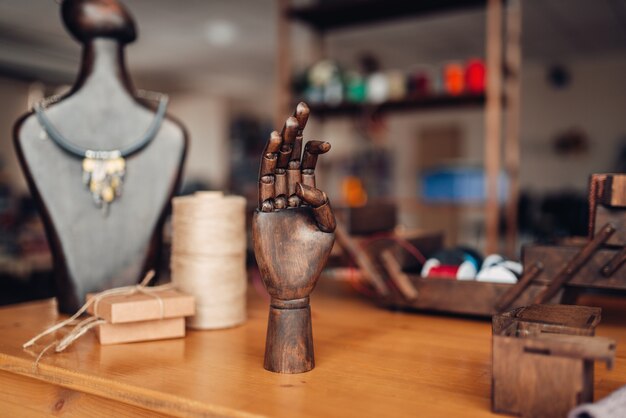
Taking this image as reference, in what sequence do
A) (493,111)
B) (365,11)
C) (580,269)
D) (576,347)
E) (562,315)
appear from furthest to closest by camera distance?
(365,11), (493,111), (580,269), (562,315), (576,347)

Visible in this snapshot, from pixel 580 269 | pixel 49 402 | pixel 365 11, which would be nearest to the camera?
pixel 49 402

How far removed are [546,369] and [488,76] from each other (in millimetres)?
2403

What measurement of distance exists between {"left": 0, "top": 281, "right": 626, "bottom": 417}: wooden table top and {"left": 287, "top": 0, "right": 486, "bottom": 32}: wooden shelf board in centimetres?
225

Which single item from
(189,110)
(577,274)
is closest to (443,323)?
(577,274)

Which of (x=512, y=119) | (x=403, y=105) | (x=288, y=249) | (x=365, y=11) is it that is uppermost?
(x=365, y=11)

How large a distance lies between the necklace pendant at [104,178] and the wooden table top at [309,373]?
248mm

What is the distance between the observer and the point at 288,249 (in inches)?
31.4

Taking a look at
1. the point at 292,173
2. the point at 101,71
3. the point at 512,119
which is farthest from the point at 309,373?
the point at 512,119

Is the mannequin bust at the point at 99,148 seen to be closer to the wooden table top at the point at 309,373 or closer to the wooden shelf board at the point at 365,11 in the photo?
the wooden table top at the point at 309,373

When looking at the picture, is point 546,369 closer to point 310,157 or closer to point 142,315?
point 310,157

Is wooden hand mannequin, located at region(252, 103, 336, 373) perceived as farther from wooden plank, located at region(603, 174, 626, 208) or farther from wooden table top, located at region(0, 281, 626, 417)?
wooden plank, located at region(603, 174, 626, 208)

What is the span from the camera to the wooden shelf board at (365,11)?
9.91 ft

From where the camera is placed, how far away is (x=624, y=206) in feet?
3.04

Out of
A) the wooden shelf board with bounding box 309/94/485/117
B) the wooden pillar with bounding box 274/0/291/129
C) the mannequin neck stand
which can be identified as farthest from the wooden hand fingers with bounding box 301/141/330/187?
the wooden pillar with bounding box 274/0/291/129
